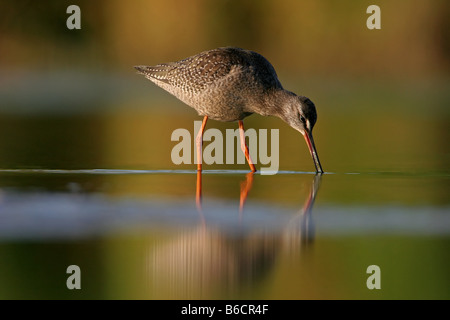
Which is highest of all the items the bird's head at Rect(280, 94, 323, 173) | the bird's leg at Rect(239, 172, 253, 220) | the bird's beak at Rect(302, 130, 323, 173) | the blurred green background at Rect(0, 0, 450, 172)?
the blurred green background at Rect(0, 0, 450, 172)

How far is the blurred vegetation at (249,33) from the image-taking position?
60.3 ft

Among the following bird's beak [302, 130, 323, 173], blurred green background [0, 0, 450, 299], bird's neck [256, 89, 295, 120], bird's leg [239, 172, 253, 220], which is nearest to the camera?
blurred green background [0, 0, 450, 299]

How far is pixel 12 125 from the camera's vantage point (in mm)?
12445

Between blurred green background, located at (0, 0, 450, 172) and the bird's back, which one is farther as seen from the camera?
blurred green background, located at (0, 0, 450, 172)

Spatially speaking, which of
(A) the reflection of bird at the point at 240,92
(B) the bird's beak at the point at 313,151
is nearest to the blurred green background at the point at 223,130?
(B) the bird's beak at the point at 313,151

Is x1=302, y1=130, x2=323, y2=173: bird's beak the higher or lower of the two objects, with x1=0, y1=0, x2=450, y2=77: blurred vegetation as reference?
lower

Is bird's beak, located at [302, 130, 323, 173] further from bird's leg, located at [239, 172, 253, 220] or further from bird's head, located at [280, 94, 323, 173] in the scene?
bird's leg, located at [239, 172, 253, 220]

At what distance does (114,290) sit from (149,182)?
3.44 metres

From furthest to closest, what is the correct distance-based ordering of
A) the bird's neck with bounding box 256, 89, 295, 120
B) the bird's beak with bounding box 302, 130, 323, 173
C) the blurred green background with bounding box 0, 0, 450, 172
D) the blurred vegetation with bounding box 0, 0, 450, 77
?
1. the blurred vegetation with bounding box 0, 0, 450, 77
2. the blurred green background with bounding box 0, 0, 450, 172
3. the bird's neck with bounding box 256, 89, 295, 120
4. the bird's beak with bounding box 302, 130, 323, 173

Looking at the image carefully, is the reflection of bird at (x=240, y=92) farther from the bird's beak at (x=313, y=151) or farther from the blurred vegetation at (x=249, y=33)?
the blurred vegetation at (x=249, y=33)

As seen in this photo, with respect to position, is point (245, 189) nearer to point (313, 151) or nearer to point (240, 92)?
point (313, 151)

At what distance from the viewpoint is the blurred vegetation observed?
60.3 ft

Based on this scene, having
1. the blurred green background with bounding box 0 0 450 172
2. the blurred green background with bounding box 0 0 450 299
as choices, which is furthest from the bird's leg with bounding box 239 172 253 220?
the blurred green background with bounding box 0 0 450 172

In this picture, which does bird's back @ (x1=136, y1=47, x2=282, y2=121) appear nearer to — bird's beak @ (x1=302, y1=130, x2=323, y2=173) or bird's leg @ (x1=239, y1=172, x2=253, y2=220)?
bird's beak @ (x1=302, y1=130, x2=323, y2=173)
